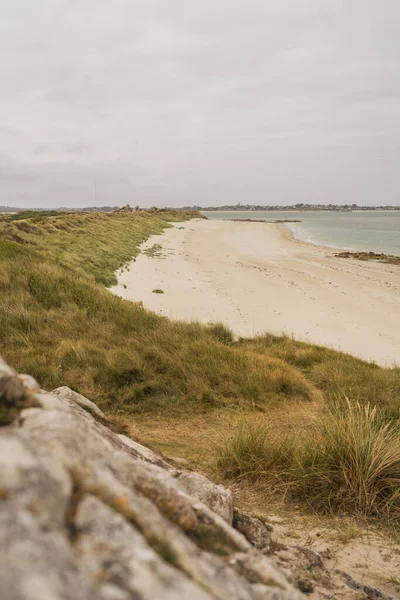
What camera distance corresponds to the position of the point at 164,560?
1.20 metres

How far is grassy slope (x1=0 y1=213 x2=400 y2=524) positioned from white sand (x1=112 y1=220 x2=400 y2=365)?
311cm

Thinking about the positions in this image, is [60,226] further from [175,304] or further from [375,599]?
[375,599]

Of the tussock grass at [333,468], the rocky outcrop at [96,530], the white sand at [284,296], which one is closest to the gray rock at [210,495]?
the rocky outcrop at [96,530]

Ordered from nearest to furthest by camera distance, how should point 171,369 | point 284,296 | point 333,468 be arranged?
point 333,468, point 171,369, point 284,296

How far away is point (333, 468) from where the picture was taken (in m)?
3.84

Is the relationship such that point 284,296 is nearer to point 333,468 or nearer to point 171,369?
point 171,369

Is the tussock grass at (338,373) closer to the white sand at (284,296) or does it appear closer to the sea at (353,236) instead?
the white sand at (284,296)

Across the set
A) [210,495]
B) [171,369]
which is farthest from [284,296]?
[210,495]

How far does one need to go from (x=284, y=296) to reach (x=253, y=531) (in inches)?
597

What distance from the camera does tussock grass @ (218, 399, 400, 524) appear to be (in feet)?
11.6

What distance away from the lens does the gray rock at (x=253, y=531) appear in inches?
106

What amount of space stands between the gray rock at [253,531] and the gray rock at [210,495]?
0.15m

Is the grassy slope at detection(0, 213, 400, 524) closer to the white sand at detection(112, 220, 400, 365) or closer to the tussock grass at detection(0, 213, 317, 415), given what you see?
the tussock grass at detection(0, 213, 317, 415)

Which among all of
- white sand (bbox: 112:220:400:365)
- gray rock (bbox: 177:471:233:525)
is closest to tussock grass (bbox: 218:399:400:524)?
gray rock (bbox: 177:471:233:525)
